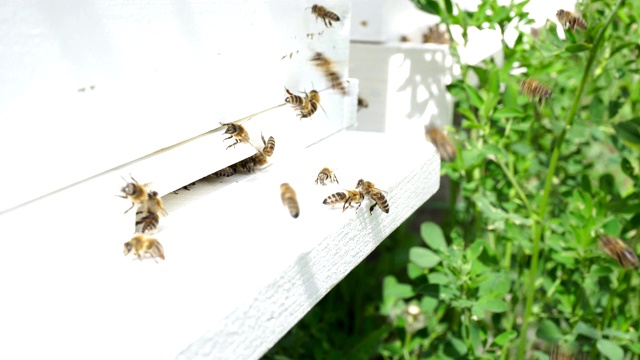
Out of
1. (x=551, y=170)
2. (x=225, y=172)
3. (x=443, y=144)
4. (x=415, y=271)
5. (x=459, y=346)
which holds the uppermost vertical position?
(x=225, y=172)

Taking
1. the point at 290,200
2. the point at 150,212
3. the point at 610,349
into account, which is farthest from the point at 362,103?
the point at 150,212

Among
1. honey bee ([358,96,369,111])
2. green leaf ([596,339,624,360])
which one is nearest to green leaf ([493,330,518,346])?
green leaf ([596,339,624,360])

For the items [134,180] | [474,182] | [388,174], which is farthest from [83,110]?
[474,182]

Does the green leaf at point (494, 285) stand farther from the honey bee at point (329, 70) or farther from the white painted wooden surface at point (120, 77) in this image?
the white painted wooden surface at point (120, 77)

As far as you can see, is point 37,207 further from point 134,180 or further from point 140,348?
point 140,348

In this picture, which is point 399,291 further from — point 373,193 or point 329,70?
point 373,193

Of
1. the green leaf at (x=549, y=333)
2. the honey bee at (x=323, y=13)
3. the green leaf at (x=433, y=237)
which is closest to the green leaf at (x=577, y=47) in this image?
the honey bee at (x=323, y=13)
